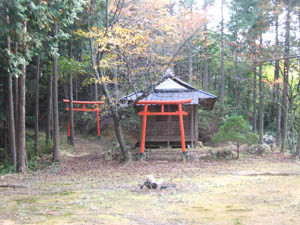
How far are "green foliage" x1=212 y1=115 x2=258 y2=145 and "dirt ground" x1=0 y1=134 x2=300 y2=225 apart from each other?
4.46ft

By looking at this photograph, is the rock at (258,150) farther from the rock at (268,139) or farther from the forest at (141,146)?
the rock at (268,139)

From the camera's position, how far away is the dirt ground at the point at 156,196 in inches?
203

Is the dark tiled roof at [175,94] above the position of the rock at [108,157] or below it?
above

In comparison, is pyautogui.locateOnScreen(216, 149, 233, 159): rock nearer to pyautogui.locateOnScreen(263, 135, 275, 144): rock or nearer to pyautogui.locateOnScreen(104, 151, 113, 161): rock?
pyautogui.locateOnScreen(104, 151, 113, 161): rock

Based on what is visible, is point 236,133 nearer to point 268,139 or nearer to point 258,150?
point 258,150

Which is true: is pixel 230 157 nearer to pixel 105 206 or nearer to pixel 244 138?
pixel 244 138

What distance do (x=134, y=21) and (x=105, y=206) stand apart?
795 cm

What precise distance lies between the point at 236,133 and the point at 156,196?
7050mm

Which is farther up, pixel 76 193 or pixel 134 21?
pixel 134 21

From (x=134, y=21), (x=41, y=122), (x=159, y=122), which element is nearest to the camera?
(x=134, y=21)

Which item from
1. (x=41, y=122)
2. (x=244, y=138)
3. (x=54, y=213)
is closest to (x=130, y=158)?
(x=244, y=138)

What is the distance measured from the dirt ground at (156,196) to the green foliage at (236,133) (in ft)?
4.46

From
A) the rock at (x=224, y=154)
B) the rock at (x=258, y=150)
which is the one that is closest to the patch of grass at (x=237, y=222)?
the rock at (x=224, y=154)

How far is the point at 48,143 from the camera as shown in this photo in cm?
1571
